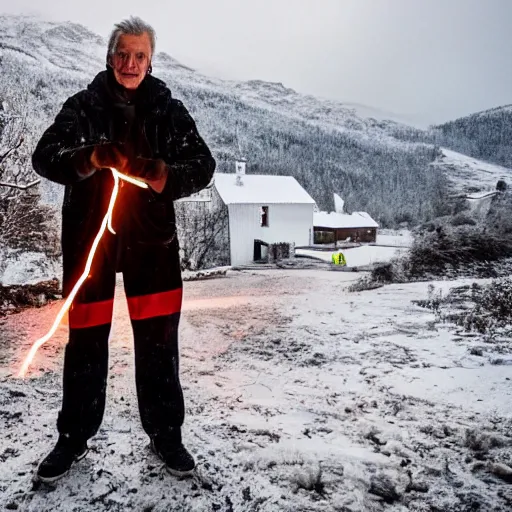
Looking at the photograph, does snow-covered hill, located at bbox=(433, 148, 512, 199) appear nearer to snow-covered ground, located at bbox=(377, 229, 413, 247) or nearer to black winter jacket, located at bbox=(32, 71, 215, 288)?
snow-covered ground, located at bbox=(377, 229, 413, 247)

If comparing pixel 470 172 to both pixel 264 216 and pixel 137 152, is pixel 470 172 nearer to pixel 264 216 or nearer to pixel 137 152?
pixel 264 216

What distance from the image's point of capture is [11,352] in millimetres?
2650

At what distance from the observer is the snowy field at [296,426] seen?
1218mm

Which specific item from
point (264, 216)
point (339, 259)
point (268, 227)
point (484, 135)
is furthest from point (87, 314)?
point (264, 216)

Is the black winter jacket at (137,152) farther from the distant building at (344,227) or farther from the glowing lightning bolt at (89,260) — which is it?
the distant building at (344,227)

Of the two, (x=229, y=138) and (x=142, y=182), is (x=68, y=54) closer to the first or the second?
(x=229, y=138)

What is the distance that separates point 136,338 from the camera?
4.28 ft

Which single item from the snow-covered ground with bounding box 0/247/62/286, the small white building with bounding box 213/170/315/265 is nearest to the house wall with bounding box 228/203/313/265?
the small white building with bounding box 213/170/315/265

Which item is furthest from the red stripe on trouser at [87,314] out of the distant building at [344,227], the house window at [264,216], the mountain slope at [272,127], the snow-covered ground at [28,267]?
the house window at [264,216]

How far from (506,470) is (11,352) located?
2.82 meters

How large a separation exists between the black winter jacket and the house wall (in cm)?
1106

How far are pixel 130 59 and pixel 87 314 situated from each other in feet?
2.70

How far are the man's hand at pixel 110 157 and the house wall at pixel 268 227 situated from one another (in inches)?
446

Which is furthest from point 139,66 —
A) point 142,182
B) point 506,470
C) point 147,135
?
point 506,470
